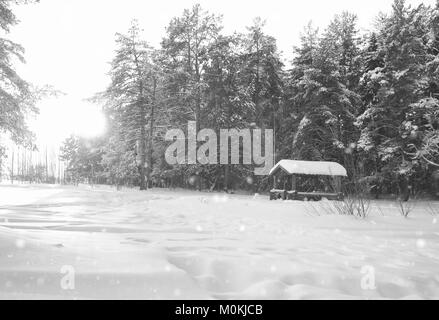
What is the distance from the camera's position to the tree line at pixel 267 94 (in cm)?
2570

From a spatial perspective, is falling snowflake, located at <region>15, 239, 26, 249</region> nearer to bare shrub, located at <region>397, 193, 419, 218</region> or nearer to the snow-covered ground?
the snow-covered ground

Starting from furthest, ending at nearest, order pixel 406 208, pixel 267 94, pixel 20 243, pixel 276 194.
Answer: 1. pixel 267 94
2. pixel 276 194
3. pixel 406 208
4. pixel 20 243

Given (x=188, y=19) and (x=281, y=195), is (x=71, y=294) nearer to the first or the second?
(x=281, y=195)

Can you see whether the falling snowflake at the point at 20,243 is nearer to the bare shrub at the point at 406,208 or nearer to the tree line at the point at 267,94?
the bare shrub at the point at 406,208

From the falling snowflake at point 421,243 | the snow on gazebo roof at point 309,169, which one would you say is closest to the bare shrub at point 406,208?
the falling snowflake at point 421,243

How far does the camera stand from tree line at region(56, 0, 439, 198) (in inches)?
1012

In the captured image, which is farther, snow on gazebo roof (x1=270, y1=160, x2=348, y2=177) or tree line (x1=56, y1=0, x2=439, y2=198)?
tree line (x1=56, y1=0, x2=439, y2=198)

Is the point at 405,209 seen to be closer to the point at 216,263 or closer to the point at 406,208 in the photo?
the point at 406,208

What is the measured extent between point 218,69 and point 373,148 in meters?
13.6

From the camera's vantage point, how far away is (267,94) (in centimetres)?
3170

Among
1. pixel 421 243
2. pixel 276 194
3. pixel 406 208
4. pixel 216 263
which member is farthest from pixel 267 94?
pixel 216 263

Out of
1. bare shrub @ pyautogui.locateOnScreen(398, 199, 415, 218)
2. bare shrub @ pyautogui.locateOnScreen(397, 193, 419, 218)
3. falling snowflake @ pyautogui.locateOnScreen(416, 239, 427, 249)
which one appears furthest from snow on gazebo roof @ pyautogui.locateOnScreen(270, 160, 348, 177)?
falling snowflake @ pyautogui.locateOnScreen(416, 239, 427, 249)

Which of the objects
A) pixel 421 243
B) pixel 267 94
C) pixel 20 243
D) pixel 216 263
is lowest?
pixel 421 243
